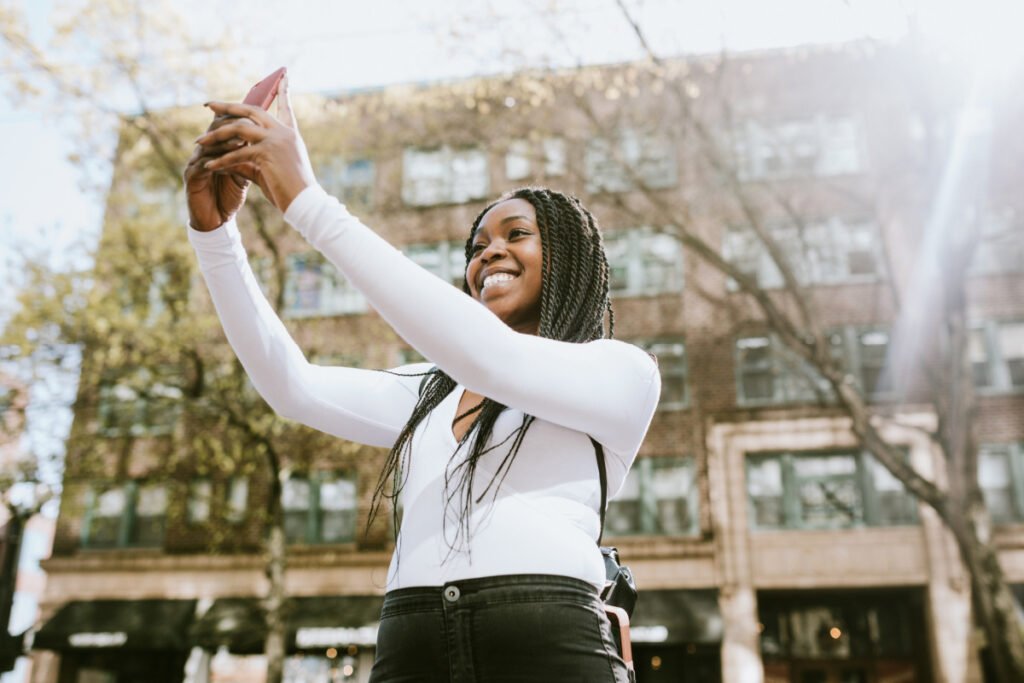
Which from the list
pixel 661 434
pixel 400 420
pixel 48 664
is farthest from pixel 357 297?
pixel 400 420

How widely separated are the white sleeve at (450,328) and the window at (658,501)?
18.6m

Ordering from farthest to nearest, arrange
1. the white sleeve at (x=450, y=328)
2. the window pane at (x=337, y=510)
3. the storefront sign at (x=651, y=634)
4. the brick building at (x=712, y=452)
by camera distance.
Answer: the window pane at (x=337, y=510)
the brick building at (x=712, y=452)
the storefront sign at (x=651, y=634)
the white sleeve at (x=450, y=328)

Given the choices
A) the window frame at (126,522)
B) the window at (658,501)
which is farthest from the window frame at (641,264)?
the window frame at (126,522)

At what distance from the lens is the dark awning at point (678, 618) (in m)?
17.9

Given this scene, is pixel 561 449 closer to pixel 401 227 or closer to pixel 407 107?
pixel 407 107

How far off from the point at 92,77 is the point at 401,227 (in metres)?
9.21

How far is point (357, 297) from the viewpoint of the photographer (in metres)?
21.2

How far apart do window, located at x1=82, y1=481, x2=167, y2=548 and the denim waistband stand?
71.9 ft

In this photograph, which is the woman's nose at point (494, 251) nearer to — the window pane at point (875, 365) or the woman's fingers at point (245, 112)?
the woman's fingers at point (245, 112)

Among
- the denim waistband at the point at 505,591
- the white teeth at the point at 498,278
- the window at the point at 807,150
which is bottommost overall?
the denim waistband at the point at 505,591

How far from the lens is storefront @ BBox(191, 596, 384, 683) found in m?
18.7

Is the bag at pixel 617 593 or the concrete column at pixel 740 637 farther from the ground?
the concrete column at pixel 740 637

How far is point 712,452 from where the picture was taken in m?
19.9

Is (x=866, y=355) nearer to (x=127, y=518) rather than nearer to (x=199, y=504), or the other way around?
(x=199, y=504)
